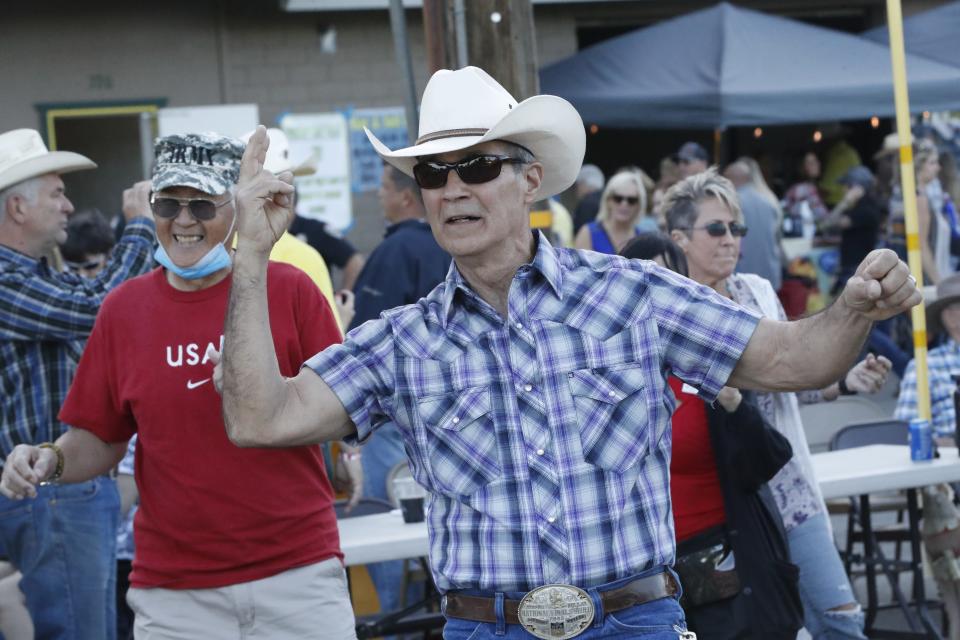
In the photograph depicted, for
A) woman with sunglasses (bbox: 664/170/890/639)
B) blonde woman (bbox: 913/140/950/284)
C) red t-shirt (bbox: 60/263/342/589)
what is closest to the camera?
red t-shirt (bbox: 60/263/342/589)

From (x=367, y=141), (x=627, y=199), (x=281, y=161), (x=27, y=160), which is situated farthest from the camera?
(x=367, y=141)

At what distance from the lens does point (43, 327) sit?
5039mm

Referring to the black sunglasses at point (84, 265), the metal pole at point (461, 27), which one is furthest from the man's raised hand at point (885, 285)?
the black sunglasses at point (84, 265)

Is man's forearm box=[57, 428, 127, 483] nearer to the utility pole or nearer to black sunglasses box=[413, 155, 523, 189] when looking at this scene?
black sunglasses box=[413, 155, 523, 189]

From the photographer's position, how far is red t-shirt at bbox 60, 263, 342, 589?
13.4 ft

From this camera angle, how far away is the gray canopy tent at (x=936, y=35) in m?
14.6

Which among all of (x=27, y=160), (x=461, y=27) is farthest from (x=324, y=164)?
(x=27, y=160)

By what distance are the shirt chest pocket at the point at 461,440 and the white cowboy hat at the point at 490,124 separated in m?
0.55

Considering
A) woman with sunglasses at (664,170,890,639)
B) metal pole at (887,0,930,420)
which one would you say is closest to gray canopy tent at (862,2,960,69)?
metal pole at (887,0,930,420)

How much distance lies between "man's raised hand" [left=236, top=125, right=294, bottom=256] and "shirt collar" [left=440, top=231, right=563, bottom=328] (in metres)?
0.41

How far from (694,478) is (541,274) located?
1798 millimetres

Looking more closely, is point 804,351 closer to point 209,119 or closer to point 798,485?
point 798,485

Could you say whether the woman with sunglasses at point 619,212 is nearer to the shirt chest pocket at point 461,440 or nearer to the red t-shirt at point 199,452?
the red t-shirt at point 199,452

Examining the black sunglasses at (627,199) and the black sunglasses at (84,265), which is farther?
the black sunglasses at (627,199)
